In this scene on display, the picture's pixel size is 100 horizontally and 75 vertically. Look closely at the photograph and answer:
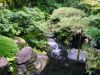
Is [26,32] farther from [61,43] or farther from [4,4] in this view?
[4,4]

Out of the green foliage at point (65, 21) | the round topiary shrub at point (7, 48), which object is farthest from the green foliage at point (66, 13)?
the round topiary shrub at point (7, 48)

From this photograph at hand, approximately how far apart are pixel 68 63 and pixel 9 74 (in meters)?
3.08

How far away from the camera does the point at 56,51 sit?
1323 cm

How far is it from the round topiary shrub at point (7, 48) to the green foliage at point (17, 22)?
1.26 m

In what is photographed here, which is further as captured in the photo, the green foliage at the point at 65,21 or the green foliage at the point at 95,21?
the green foliage at the point at 65,21

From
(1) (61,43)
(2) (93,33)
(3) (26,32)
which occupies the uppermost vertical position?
(2) (93,33)

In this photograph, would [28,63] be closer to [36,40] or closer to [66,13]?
[36,40]

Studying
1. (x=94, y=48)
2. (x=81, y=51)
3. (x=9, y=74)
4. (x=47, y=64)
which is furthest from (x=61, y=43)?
(x=9, y=74)

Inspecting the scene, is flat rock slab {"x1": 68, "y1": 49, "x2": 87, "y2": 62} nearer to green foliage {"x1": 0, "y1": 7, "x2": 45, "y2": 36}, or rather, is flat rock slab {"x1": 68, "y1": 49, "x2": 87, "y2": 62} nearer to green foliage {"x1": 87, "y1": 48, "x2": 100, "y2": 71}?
green foliage {"x1": 87, "y1": 48, "x2": 100, "y2": 71}

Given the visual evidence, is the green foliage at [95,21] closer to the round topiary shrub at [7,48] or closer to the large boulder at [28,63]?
the large boulder at [28,63]

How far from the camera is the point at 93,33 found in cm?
1024

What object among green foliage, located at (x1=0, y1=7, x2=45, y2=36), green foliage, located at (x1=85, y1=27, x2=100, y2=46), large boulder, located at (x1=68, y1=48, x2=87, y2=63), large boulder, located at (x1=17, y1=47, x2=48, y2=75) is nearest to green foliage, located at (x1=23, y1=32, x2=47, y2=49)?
green foliage, located at (x1=0, y1=7, x2=45, y2=36)

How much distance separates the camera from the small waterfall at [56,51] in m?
12.5

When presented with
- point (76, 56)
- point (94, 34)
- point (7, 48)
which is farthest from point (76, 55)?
point (7, 48)
